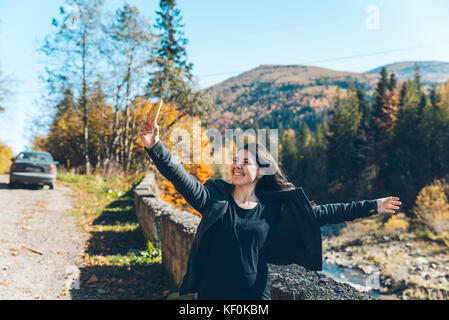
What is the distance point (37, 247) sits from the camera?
310 inches

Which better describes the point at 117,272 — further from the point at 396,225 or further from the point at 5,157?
the point at 396,225

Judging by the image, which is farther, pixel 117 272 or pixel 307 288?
pixel 117 272

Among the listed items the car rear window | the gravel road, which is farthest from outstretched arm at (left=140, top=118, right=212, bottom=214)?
the car rear window

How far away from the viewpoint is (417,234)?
1314 inches

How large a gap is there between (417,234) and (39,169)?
31.9 m

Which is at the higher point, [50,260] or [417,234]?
[50,260]

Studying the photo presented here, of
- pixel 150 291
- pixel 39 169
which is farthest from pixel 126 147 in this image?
pixel 150 291

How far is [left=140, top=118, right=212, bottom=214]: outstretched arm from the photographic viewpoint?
2041mm

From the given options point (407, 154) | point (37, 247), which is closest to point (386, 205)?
point (37, 247)

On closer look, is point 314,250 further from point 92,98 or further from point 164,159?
point 92,98

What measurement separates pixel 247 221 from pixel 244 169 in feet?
1.14

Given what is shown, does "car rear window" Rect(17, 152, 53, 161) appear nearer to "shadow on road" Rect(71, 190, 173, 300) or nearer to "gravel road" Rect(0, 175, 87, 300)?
"gravel road" Rect(0, 175, 87, 300)
